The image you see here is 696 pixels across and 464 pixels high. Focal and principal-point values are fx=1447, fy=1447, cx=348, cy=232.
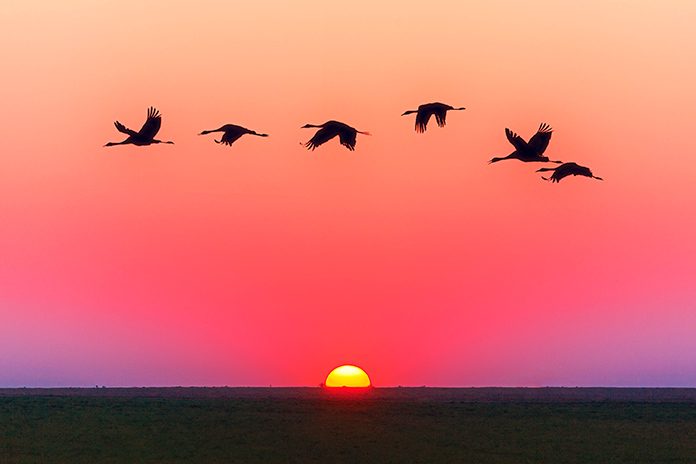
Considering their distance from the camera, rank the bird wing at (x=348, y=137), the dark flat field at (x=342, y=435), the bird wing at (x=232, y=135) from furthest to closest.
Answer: the dark flat field at (x=342, y=435) < the bird wing at (x=232, y=135) < the bird wing at (x=348, y=137)

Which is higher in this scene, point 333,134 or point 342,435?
point 333,134

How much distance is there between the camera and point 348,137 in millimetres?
23234

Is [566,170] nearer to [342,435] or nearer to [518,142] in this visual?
[518,142]

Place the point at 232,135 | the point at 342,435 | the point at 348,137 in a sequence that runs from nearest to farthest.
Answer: the point at 348,137 → the point at 232,135 → the point at 342,435

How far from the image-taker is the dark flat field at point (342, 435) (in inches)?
1777

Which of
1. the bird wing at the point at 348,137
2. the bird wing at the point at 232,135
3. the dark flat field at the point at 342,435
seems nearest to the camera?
the bird wing at the point at 348,137

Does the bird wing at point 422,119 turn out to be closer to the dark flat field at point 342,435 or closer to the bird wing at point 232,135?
the bird wing at point 232,135

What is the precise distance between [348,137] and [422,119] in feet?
5.13

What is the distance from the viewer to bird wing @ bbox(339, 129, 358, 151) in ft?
75.0

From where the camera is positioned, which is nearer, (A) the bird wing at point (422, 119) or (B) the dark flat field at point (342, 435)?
(A) the bird wing at point (422, 119)

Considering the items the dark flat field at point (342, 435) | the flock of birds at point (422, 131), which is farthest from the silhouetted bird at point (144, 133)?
the dark flat field at point (342, 435)

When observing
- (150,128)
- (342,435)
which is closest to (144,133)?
(150,128)

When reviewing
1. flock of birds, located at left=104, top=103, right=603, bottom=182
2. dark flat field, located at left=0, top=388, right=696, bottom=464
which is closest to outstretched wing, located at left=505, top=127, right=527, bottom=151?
flock of birds, located at left=104, top=103, right=603, bottom=182

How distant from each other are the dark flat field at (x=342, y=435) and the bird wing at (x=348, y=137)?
69.8ft
